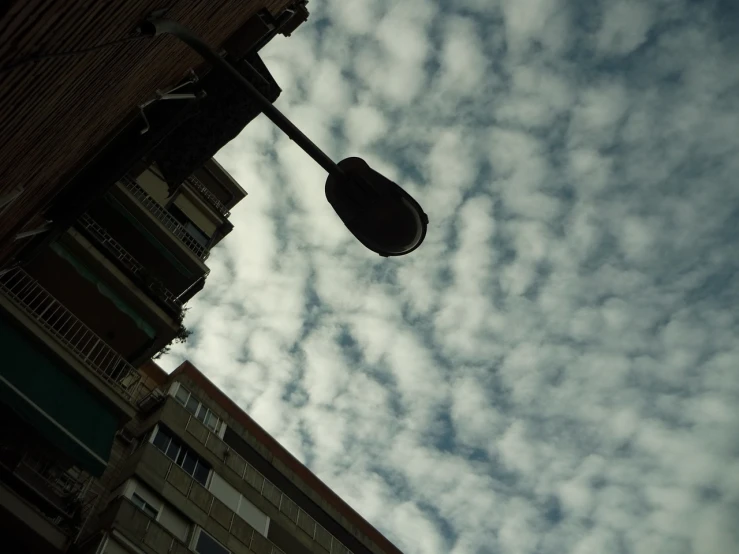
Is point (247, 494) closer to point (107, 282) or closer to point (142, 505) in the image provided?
point (142, 505)

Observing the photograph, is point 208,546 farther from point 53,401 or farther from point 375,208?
point 375,208

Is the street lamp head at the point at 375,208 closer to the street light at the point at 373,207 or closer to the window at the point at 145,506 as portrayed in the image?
the street light at the point at 373,207

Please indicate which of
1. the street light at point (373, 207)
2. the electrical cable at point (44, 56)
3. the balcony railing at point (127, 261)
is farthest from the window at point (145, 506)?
the street light at point (373, 207)

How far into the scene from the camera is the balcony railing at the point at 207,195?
19797 millimetres

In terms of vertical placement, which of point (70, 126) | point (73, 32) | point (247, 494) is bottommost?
point (73, 32)

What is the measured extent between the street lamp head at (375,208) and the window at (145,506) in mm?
12376

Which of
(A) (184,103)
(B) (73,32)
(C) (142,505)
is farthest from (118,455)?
(B) (73,32)

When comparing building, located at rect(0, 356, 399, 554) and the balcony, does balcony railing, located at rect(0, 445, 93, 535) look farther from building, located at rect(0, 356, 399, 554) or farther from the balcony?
the balcony

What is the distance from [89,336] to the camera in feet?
44.5

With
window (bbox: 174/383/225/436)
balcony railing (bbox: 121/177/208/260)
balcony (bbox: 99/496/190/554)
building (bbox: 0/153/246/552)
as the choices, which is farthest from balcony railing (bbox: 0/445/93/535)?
balcony railing (bbox: 121/177/208/260)

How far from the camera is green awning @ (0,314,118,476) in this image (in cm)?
969

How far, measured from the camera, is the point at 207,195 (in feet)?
65.9

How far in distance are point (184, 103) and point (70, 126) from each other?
8.46 feet

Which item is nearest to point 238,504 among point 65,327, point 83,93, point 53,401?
point 65,327
